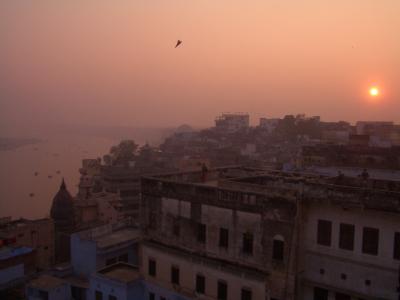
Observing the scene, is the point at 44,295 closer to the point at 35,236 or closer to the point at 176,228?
the point at 176,228

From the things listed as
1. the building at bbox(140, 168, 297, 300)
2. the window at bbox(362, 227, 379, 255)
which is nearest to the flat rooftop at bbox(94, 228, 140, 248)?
the building at bbox(140, 168, 297, 300)

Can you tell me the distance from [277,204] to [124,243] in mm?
12883

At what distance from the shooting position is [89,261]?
85.4 ft

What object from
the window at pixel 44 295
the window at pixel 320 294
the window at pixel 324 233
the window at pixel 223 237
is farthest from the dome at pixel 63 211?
the window at pixel 324 233

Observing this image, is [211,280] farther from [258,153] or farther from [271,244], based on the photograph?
[258,153]

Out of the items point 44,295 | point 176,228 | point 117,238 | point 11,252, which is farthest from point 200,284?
point 11,252

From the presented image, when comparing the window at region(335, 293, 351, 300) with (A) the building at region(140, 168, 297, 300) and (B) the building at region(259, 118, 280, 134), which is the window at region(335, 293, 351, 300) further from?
(B) the building at region(259, 118, 280, 134)

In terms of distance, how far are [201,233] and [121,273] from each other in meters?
6.06

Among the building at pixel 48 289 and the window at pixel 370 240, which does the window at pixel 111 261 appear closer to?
the building at pixel 48 289

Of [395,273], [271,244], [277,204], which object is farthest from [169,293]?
[395,273]

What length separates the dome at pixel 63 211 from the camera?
3791 cm

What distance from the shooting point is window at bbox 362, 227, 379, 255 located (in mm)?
15812

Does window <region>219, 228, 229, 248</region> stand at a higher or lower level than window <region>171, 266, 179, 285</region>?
higher

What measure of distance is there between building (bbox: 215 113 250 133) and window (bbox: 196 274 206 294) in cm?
8920
